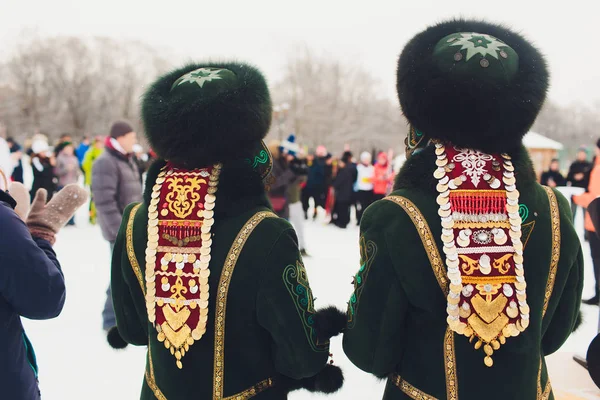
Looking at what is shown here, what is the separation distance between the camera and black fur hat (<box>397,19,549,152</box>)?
1430 mm

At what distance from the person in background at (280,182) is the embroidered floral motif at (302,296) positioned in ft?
15.6

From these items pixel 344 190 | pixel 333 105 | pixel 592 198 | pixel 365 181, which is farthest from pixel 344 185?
pixel 333 105

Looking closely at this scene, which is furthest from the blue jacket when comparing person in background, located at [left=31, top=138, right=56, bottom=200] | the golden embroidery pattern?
person in background, located at [left=31, top=138, right=56, bottom=200]

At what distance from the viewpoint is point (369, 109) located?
1329 inches

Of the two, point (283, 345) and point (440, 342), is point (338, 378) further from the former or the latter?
point (440, 342)

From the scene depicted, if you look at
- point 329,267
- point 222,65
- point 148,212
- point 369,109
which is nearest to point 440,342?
point 148,212

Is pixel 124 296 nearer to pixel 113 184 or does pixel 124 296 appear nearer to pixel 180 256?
pixel 180 256

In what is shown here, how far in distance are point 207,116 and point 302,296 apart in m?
0.64

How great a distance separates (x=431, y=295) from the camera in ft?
4.87

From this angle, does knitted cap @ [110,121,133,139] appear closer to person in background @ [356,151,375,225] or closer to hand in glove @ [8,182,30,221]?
hand in glove @ [8,182,30,221]

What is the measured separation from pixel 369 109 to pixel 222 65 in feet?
108

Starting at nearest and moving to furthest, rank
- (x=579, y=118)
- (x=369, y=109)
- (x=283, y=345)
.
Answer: (x=283, y=345) → (x=369, y=109) → (x=579, y=118)

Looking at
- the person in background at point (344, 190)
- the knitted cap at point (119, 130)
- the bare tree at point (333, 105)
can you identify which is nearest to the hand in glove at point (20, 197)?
the knitted cap at point (119, 130)

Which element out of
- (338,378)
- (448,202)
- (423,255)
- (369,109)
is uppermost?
(448,202)
